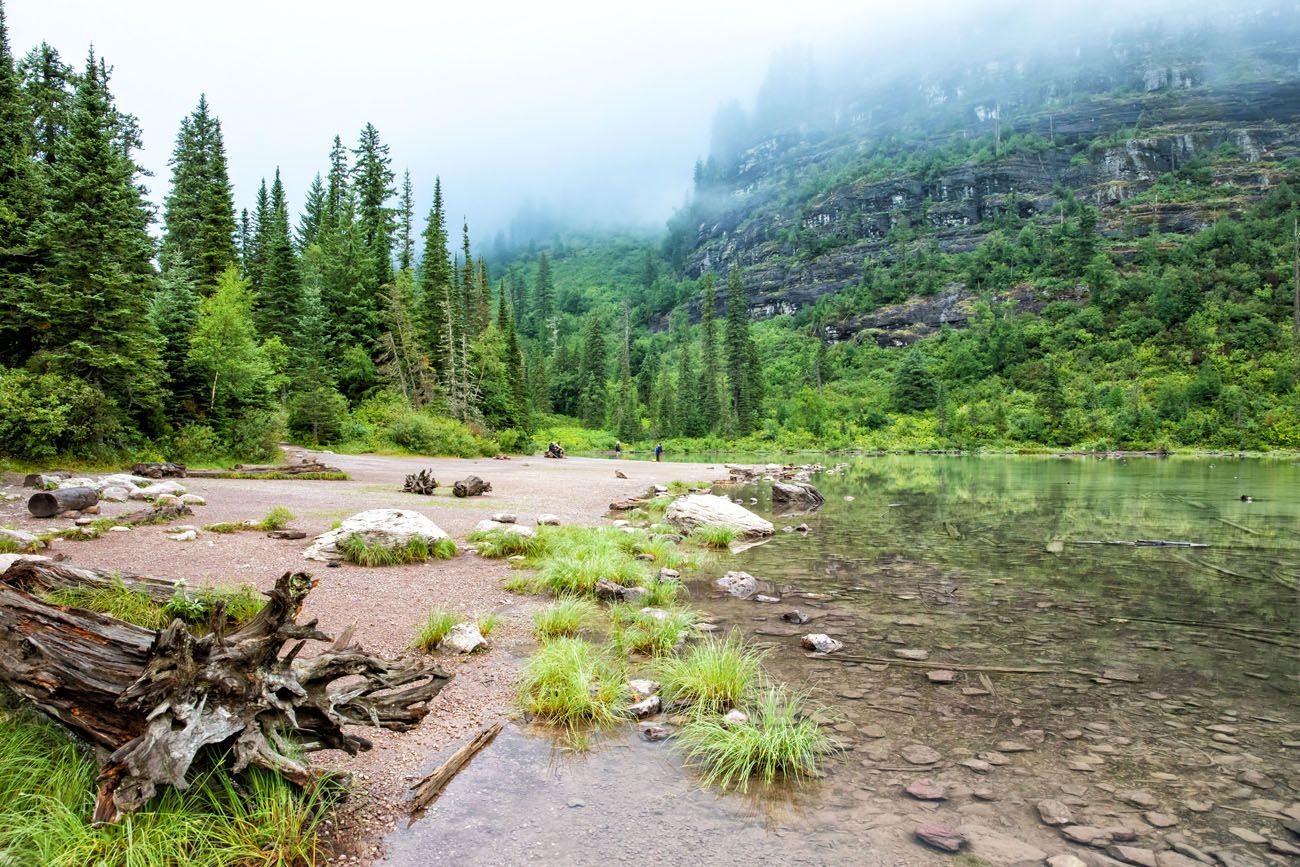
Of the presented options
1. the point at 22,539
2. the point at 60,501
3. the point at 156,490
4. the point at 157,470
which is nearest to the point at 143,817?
the point at 22,539

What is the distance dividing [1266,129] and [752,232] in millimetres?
115589

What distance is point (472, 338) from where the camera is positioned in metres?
56.4

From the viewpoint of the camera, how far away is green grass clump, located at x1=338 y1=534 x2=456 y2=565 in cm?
985

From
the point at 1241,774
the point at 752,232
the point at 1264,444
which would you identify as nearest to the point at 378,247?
the point at 1241,774

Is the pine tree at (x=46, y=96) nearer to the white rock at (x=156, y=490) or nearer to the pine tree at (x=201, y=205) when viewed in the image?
the pine tree at (x=201, y=205)

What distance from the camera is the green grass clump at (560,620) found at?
7.20m

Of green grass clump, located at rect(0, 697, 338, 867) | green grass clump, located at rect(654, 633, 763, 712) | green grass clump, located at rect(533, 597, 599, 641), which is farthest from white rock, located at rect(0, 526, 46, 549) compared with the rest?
green grass clump, located at rect(654, 633, 763, 712)

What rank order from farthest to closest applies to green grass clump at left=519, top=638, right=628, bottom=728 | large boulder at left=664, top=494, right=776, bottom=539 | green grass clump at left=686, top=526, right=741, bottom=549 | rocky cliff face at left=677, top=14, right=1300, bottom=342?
rocky cliff face at left=677, top=14, right=1300, bottom=342, large boulder at left=664, top=494, right=776, bottom=539, green grass clump at left=686, top=526, right=741, bottom=549, green grass clump at left=519, top=638, right=628, bottom=728

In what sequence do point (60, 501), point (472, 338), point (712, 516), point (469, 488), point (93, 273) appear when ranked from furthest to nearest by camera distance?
point (472, 338), point (93, 273), point (469, 488), point (712, 516), point (60, 501)

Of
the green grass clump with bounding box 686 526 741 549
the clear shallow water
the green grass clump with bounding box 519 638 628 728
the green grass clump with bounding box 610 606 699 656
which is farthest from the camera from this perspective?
the green grass clump with bounding box 686 526 741 549

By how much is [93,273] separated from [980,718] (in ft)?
86.8

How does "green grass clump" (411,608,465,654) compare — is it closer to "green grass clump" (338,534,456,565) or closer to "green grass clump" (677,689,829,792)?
"green grass clump" (677,689,829,792)

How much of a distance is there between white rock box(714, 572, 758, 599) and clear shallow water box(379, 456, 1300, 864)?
36cm

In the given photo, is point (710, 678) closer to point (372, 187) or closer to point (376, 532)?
point (376, 532)
